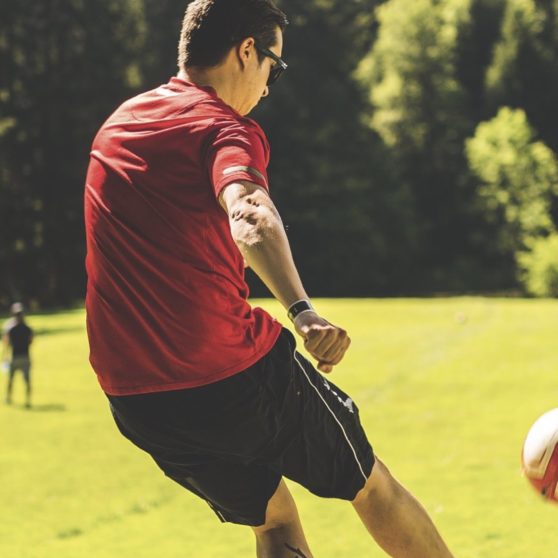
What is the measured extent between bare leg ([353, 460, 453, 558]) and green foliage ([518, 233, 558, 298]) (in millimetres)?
48908

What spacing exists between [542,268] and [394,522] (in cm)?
4950

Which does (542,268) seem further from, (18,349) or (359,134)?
(18,349)

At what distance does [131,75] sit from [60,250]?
956cm

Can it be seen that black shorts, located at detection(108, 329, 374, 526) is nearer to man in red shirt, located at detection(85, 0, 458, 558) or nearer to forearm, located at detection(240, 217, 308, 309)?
man in red shirt, located at detection(85, 0, 458, 558)

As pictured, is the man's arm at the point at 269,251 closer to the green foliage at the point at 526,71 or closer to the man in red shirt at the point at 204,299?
the man in red shirt at the point at 204,299

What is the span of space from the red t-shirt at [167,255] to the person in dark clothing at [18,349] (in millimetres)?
13420

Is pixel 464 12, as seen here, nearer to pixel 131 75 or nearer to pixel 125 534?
pixel 131 75

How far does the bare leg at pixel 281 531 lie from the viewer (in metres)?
3.32

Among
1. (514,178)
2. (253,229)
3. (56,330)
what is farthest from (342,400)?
(514,178)

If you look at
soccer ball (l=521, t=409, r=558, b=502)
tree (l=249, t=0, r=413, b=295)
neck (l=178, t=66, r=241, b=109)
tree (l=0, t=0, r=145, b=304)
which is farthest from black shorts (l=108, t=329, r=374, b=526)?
tree (l=249, t=0, r=413, b=295)

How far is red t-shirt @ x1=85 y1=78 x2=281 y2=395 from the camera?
285 cm

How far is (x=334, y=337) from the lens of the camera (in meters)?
2.51

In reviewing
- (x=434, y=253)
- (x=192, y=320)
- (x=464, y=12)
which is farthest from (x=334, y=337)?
(x=464, y=12)

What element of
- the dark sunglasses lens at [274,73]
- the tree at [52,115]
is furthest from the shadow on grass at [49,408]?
the tree at [52,115]
